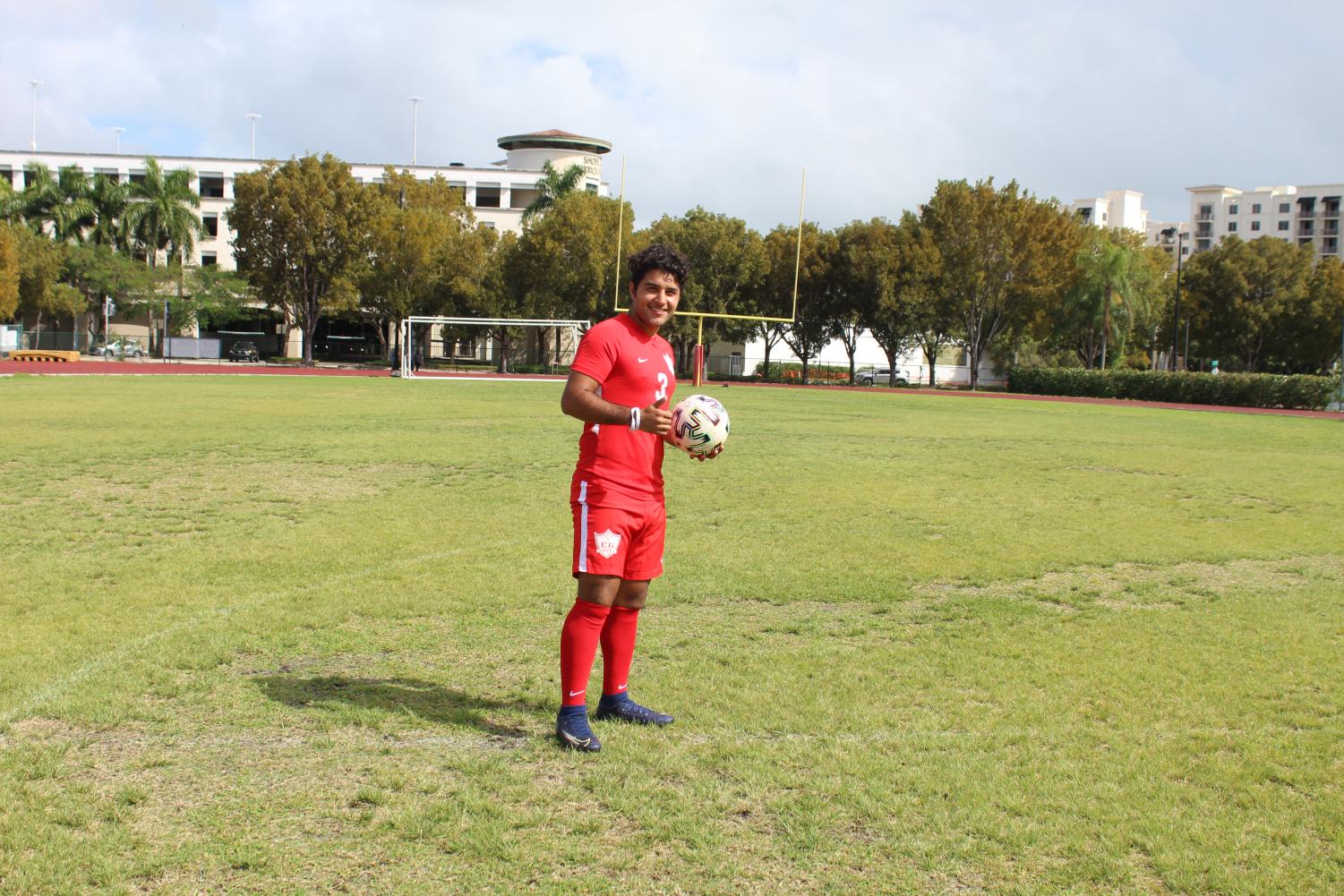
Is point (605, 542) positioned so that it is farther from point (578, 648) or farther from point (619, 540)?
point (578, 648)

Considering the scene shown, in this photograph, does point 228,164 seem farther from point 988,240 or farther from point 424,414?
point 424,414

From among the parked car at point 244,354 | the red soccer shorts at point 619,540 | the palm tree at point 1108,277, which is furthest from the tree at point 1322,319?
the red soccer shorts at point 619,540

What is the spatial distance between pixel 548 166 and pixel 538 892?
64.2 m

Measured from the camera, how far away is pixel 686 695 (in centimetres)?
507

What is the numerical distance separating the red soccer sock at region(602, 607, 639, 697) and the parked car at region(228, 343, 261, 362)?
6366cm

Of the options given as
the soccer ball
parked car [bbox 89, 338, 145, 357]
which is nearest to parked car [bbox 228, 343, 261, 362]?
parked car [bbox 89, 338, 145, 357]

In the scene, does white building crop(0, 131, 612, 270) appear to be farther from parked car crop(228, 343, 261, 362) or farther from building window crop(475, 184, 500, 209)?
parked car crop(228, 343, 261, 362)

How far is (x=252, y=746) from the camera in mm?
4266

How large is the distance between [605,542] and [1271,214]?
14930 centimetres

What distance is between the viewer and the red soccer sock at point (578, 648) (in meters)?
4.40

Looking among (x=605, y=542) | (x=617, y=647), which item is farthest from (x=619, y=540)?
(x=617, y=647)

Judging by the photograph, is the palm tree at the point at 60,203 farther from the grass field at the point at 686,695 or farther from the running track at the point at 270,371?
the grass field at the point at 686,695

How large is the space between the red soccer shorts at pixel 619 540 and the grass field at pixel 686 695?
71 cm

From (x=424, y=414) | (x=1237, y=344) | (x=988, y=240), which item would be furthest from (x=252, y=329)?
(x=1237, y=344)
